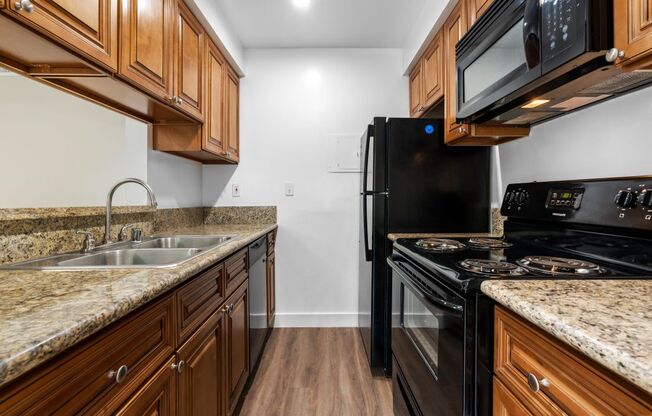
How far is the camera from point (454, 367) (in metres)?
0.85

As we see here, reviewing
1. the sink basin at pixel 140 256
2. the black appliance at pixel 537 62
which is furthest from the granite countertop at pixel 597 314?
the sink basin at pixel 140 256

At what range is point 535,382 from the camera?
0.60 m

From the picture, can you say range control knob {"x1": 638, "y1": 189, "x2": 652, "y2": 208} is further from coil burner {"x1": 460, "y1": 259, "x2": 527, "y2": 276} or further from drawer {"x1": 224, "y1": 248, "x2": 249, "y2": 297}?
drawer {"x1": 224, "y1": 248, "x2": 249, "y2": 297}

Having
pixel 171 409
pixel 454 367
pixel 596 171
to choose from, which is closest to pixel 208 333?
pixel 171 409

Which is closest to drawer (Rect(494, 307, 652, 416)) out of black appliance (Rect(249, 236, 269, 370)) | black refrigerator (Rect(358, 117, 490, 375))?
black refrigerator (Rect(358, 117, 490, 375))

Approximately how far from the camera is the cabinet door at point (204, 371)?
0.95 metres

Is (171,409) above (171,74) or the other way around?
the other way around

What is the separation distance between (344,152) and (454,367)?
203 centimetres

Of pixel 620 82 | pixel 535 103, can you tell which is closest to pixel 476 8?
pixel 535 103

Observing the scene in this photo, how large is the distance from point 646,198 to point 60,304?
1.56 m

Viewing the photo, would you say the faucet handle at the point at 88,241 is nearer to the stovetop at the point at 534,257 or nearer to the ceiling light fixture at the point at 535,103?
the stovetop at the point at 534,257

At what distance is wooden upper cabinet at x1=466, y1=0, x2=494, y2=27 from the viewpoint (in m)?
1.41

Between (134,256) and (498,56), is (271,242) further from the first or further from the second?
(498,56)

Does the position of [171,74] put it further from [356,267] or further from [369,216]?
[356,267]
